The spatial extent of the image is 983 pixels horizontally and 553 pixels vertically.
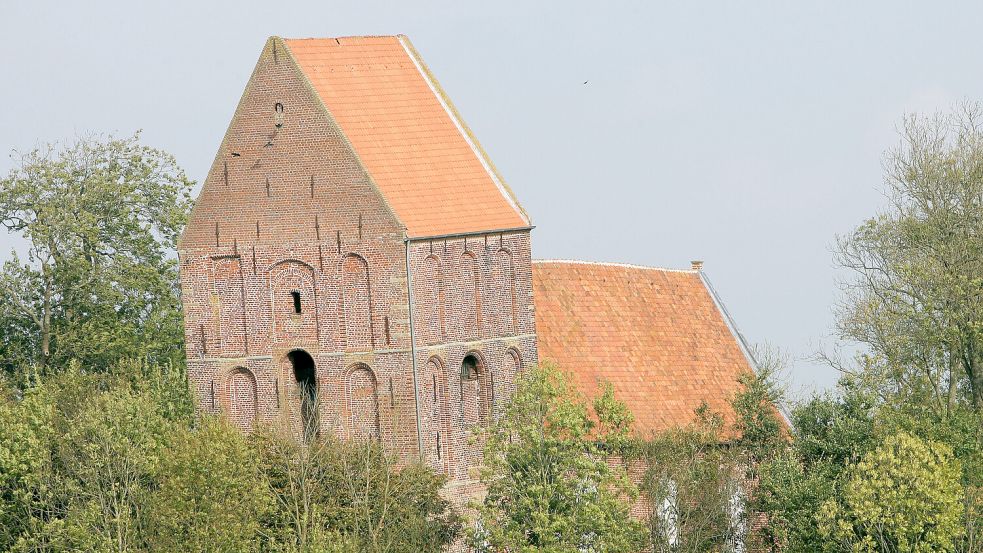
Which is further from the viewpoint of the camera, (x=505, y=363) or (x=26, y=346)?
(x=26, y=346)

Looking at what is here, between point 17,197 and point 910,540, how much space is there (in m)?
31.2

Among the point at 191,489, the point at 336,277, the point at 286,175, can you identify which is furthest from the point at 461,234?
the point at 191,489

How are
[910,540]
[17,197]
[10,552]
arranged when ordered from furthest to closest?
[17,197], [10,552], [910,540]

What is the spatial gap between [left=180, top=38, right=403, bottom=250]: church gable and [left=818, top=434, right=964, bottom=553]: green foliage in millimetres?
12181

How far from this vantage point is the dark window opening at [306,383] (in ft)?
173

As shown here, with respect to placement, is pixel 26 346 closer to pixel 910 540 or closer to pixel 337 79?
pixel 337 79

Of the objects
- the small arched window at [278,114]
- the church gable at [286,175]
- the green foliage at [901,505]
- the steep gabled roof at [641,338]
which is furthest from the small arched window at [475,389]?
the green foliage at [901,505]

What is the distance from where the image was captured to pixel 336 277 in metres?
52.3

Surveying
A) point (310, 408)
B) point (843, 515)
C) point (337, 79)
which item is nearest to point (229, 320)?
point (310, 408)

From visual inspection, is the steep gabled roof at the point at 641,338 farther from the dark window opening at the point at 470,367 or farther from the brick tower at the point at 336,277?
the brick tower at the point at 336,277

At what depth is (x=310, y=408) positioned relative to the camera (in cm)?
5262

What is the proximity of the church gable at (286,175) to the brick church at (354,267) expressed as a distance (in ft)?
0.11

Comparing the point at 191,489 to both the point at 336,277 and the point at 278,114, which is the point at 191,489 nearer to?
the point at 336,277

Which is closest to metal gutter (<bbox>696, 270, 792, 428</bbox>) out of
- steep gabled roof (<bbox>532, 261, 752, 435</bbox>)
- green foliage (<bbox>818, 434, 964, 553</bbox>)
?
steep gabled roof (<bbox>532, 261, 752, 435</bbox>)
